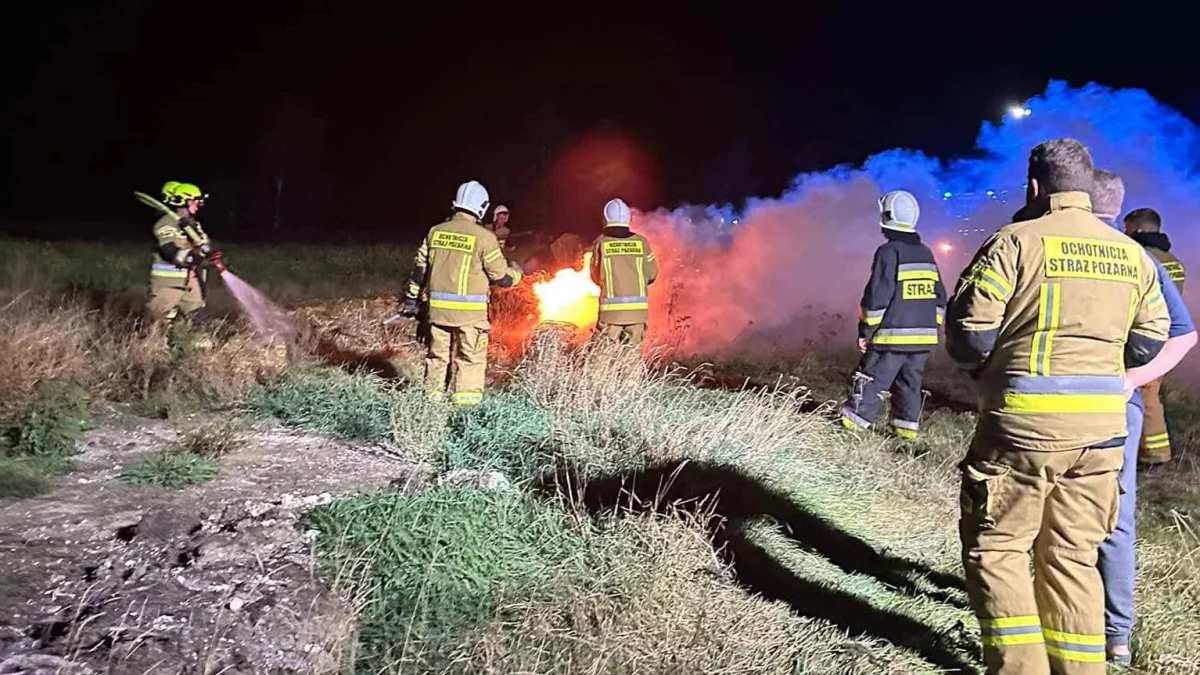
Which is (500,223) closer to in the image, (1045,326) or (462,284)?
(462,284)

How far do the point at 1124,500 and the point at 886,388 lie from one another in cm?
306

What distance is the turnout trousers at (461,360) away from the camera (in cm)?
691

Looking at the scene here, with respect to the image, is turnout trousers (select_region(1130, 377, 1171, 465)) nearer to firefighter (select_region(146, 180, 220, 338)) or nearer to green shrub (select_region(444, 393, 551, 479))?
green shrub (select_region(444, 393, 551, 479))

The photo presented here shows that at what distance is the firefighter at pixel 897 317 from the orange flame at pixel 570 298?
159 inches

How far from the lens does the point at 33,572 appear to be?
378 cm

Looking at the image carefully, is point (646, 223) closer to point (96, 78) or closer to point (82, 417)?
point (82, 417)

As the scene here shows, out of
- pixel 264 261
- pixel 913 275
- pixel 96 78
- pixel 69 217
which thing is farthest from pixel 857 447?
pixel 96 78

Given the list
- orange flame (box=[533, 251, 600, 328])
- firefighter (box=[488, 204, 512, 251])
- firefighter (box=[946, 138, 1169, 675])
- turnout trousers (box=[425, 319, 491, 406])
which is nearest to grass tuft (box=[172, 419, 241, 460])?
turnout trousers (box=[425, 319, 491, 406])

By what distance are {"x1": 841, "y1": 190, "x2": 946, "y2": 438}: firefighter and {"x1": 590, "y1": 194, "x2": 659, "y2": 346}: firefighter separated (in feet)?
6.81

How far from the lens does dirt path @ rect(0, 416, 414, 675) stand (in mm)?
3274

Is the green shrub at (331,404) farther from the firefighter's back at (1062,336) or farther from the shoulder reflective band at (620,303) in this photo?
the firefighter's back at (1062,336)

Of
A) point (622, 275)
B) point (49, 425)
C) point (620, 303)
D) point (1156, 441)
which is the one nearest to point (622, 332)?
point (620, 303)

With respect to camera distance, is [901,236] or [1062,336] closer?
[1062,336]

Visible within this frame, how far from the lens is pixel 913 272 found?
662 centimetres
